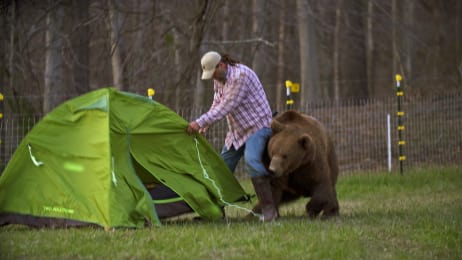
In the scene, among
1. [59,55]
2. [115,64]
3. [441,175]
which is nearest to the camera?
[441,175]

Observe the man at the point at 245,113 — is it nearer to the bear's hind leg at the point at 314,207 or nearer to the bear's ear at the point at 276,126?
the bear's ear at the point at 276,126

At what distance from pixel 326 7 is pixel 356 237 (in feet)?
76.6

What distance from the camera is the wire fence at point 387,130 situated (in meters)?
14.9

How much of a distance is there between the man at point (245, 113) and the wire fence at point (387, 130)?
6.77 meters

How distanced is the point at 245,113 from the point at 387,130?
7437 mm

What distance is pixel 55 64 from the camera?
16297 mm

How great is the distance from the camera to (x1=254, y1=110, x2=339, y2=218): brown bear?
7598mm

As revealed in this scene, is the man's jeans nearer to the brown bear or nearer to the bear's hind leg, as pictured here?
the brown bear

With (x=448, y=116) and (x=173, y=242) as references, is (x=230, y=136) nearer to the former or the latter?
(x=173, y=242)

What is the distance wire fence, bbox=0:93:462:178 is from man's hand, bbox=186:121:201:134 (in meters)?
6.87

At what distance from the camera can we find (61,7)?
15.8 m

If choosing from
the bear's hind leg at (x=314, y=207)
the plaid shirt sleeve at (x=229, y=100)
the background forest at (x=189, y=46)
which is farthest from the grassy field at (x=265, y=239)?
the background forest at (x=189, y=46)

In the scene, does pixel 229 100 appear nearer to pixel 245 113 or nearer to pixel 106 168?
pixel 245 113

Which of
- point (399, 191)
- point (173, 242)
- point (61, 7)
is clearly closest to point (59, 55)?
point (61, 7)
